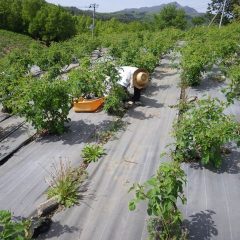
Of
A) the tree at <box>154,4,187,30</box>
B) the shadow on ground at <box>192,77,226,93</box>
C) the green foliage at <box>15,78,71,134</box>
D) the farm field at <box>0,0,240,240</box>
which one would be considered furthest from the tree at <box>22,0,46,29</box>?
the green foliage at <box>15,78,71,134</box>

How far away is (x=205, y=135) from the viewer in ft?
17.0

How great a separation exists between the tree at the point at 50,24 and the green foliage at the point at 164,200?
36.4 m

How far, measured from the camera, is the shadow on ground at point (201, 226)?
404 centimetres

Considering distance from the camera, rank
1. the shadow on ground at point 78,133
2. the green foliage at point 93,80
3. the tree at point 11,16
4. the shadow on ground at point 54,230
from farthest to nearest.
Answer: the tree at point 11,16 → the green foliage at point 93,80 → the shadow on ground at point 78,133 → the shadow on ground at point 54,230

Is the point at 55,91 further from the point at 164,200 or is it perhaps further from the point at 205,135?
the point at 164,200

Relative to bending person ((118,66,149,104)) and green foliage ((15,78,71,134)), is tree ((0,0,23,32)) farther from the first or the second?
green foliage ((15,78,71,134))

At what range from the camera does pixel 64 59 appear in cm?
1323

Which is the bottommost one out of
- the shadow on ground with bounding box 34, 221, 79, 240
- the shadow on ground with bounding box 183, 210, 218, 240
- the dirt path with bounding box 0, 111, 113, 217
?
the dirt path with bounding box 0, 111, 113, 217

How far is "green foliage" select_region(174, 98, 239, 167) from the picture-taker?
5133 millimetres

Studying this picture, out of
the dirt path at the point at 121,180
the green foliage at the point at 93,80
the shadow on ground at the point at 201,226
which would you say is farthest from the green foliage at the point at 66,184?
the green foliage at the point at 93,80

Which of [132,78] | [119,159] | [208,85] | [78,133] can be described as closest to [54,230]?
[119,159]

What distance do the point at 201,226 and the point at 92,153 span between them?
2.57 meters

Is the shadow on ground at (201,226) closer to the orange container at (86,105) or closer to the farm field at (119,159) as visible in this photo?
the farm field at (119,159)

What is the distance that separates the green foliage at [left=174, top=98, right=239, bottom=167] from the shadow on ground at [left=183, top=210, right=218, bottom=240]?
109 centimetres
